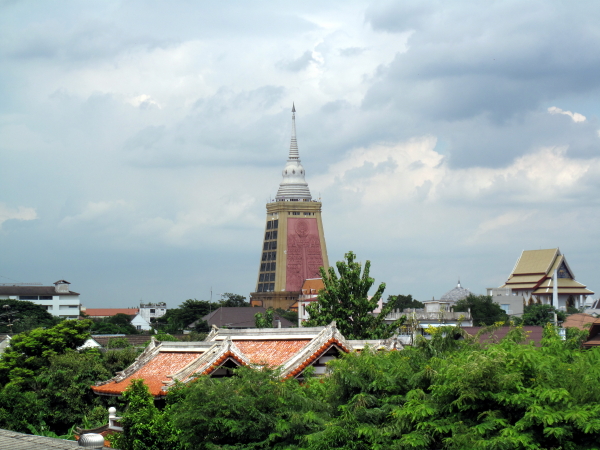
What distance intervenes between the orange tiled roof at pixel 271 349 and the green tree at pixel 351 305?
12.1 metres

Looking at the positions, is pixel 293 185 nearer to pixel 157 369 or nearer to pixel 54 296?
pixel 54 296

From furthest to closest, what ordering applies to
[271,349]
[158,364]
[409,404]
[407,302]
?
[407,302] < [158,364] < [271,349] < [409,404]

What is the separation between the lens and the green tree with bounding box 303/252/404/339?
39.1 metres

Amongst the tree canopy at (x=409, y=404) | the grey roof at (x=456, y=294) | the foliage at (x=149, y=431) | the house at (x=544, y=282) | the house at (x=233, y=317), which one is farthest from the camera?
the house at (x=544, y=282)

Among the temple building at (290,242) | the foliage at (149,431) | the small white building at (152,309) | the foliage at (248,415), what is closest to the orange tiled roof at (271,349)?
the foliage at (149,431)

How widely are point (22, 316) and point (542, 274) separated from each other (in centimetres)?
9649

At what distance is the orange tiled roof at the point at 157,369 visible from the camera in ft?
86.8

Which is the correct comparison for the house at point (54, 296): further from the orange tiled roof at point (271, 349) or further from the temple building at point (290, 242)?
the orange tiled roof at point (271, 349)

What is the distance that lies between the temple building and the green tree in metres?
120

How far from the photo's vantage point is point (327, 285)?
40031 mm

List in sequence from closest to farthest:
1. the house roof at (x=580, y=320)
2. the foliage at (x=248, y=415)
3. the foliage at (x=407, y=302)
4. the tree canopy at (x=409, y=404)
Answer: the tree canopy at (x=409, y=404) < the foliage at (x=248, y=415) < the house roof at (x=580, y=320) < the foliage at (x=407, y=302)

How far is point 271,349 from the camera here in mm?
26312

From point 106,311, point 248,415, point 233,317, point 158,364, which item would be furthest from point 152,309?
point 248,415

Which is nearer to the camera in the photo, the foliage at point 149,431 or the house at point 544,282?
the foliage at point 149,431
